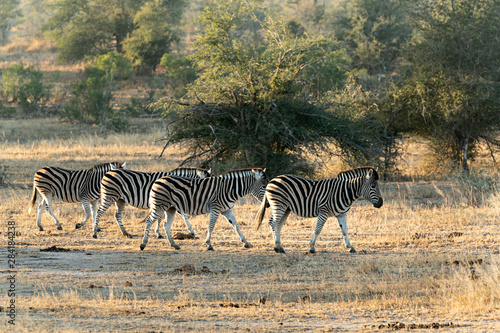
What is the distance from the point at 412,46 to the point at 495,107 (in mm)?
3355

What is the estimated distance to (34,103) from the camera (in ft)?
112

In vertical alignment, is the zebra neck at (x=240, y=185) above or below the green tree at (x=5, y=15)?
below

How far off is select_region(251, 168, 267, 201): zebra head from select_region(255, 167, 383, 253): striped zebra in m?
0.34

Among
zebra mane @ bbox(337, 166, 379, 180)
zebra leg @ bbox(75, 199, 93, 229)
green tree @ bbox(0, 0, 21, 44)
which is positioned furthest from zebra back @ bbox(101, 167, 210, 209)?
green tree @ bbox(0, 0, 21, 44)

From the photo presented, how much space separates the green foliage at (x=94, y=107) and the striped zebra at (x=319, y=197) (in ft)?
65.1

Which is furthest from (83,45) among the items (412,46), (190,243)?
(190,243)

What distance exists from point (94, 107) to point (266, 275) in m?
23.8

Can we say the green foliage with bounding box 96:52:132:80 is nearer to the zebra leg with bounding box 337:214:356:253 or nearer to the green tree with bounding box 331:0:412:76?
the green tree with bounding box 331:0:412:76

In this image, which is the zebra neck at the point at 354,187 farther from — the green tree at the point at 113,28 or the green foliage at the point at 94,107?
the green tree at the point at 113,28

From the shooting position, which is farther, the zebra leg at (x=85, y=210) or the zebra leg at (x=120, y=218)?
the zebra leg at (x=85, y=210)

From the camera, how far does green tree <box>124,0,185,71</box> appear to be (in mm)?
42594

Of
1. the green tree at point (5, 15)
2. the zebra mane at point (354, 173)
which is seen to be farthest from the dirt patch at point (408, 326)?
the green tree at point (5, 15)

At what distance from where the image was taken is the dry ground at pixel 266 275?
727cm

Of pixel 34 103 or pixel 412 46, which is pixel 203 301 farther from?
pixel 34 103
